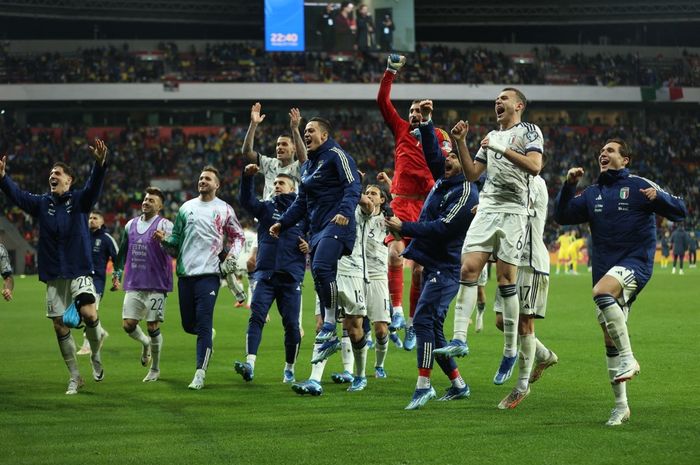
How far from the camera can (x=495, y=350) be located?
1566cm

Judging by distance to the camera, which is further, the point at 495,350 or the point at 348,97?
the point at 348,97

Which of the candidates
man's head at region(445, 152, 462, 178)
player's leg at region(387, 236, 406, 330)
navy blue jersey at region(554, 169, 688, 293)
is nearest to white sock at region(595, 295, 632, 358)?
navy blue jersey at region(554, 169, 688, 293)

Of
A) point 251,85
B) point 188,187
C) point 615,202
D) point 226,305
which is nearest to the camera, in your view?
point 615,202

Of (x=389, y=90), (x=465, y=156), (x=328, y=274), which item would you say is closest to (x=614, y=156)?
(x=465, y=156)

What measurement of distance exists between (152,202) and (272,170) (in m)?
1.58

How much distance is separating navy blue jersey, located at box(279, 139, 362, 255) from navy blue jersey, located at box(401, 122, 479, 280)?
2.27ft

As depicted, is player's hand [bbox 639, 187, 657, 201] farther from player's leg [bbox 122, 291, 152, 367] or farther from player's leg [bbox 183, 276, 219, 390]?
player's leg [bbox 122, 291, 152, 367]

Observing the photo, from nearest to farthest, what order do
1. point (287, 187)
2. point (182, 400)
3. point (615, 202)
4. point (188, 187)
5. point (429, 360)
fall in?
point (615, 202), point (429, 360), point (182, 400), point (287, 187), point (188, 187)

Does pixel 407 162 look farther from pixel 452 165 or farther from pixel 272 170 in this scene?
pixel 452 165

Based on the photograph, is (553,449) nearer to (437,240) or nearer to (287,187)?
(437,240)

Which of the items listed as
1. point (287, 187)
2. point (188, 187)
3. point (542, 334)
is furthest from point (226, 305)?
point (188, 187)

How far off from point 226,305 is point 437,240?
17.6 m

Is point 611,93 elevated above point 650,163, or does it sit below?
above

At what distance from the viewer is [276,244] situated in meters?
12.4
